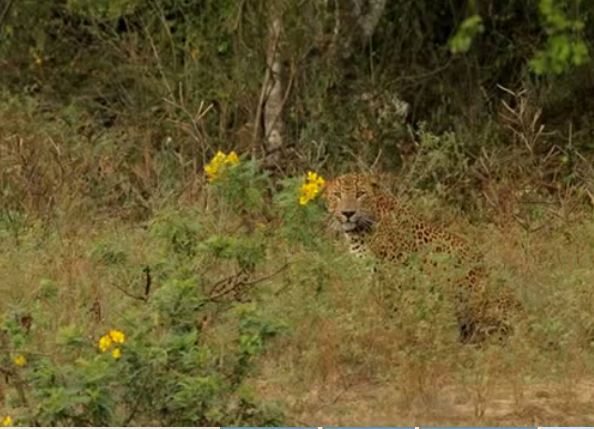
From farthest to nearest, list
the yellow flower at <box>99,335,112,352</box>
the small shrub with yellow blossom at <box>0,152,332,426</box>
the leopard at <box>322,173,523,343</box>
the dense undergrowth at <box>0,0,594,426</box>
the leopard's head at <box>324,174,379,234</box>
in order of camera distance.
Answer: the leopard's head at <box>324,174,379,234</box> → the leopard at <box>322,173,523,343</box> → the dense undergrowth at <box>0,0,594,426</box> → the yellow flower at <box>99,335,112,352</box> → the small shrub with yellow blossom at <box>0,152,332,426</box>

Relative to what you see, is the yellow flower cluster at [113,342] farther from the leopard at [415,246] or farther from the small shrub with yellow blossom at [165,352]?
the leopard at [415,246]

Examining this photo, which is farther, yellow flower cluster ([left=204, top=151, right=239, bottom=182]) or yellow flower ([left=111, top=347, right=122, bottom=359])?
yellow flower cluster ([left=204, top=151, right=239, bottom=182])

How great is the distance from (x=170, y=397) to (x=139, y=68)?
6646 mm

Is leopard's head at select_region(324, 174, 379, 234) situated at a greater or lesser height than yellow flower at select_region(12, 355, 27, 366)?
lesser

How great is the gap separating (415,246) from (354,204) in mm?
425

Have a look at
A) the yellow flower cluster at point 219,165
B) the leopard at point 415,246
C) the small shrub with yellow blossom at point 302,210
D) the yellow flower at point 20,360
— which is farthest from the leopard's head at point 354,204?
→ the yellow flower at point 20,360

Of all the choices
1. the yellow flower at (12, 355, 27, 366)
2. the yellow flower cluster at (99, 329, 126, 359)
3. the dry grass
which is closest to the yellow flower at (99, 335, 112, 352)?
the yellow flower cluster at (99, 329, 126, 359)

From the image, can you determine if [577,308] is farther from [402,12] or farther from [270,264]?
[402,12]

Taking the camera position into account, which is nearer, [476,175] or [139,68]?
[476,175]

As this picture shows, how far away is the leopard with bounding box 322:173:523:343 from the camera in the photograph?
26.1 ft

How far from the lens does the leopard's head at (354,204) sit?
8578mm

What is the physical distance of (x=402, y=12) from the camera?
518 inches

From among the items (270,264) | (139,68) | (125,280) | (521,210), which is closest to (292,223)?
(270,264)

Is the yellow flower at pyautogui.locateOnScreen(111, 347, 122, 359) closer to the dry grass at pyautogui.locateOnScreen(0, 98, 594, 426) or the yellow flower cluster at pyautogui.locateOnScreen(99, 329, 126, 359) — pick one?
the yellow flower cluster at pyautogui.locateOnScreen(99, 329, 126, 359)
